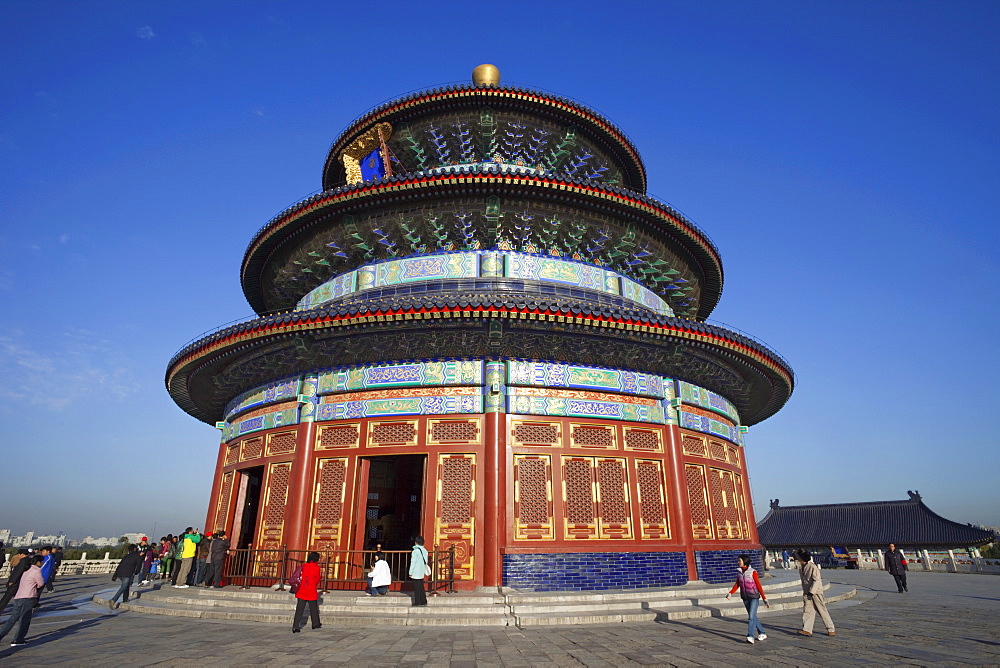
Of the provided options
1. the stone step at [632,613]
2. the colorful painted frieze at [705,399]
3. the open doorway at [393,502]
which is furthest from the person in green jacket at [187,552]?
the colorful painted frieze at [705,399]

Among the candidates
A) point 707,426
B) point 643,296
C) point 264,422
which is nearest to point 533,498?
point 707,426

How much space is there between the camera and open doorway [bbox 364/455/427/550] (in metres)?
17.8

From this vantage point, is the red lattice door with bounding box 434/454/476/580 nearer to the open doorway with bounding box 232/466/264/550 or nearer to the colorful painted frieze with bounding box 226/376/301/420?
the colorful painted frieze with bounding box 226/376/301/420

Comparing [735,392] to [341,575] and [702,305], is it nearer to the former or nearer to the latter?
[702,305]

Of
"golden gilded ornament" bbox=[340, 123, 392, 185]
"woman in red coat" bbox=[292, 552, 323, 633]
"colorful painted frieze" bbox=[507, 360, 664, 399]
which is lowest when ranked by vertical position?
"woman in red coat" bbox=[292, 552, 323, 633]

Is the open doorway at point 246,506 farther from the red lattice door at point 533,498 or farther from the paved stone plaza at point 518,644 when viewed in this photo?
the red lattice door at point 533,498

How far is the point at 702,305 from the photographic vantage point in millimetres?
20922

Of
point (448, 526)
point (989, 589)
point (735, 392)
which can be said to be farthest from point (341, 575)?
point (989, 589)

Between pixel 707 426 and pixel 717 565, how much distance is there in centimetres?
339

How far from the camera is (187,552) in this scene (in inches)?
493

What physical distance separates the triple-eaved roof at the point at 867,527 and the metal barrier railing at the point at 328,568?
3361 centimetres

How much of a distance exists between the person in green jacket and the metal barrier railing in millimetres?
775

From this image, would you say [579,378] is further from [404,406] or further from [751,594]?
[751,594]

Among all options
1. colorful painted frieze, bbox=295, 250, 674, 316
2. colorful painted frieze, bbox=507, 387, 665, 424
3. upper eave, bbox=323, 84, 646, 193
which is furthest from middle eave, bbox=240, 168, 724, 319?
colorful painted frieze, bbox=507, 387, 665, 424
